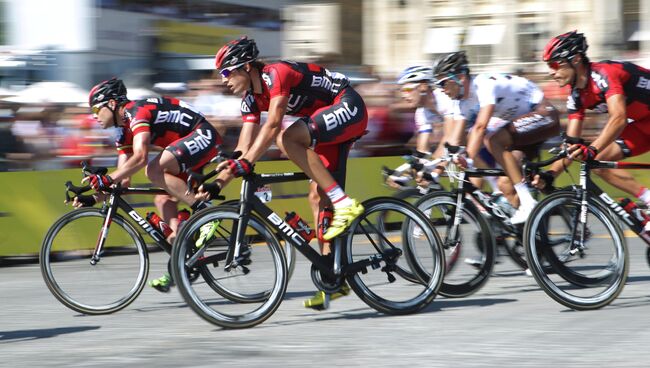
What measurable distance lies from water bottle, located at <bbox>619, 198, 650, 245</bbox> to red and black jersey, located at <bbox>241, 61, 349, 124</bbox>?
2.10m

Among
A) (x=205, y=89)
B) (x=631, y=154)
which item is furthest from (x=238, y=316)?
(x=205, y=89)

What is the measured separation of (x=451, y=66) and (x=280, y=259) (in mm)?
2412

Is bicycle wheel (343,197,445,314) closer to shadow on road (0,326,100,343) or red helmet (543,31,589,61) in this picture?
red helmet (543,31,589,61)

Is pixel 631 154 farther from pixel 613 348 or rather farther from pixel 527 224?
pixel 613 348

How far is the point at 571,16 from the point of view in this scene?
114 ft

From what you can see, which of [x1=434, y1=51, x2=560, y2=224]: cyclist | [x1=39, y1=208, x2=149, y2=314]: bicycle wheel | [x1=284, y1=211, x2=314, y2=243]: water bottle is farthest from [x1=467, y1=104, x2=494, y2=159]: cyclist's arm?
[x1=39, y1=208, x2=149, y2=314]: bicycle wheel

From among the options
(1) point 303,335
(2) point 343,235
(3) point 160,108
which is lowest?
(1) point 303,335

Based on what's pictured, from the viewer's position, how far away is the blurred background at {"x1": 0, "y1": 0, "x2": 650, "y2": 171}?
45.6ft

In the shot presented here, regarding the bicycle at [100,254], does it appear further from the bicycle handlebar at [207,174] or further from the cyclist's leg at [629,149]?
the cyclist's leg at [629,149]

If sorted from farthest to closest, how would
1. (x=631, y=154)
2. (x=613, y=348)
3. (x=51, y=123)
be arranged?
(x=51, y=123)
(x=631, y=154)
(x=613, y=348)

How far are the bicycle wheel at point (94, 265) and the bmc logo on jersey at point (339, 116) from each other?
5.94 feet

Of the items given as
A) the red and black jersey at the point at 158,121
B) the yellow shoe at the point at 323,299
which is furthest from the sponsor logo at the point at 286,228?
the red and black jersey at the point at 158,121

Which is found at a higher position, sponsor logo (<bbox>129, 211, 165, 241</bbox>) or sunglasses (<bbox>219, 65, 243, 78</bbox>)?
sunglasses (<bbox>219, 65, 243, 78</bbox>)

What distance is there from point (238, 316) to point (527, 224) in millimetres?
1969
